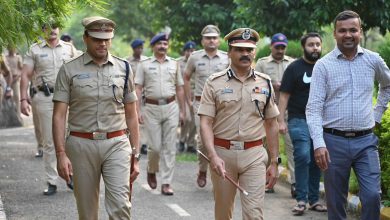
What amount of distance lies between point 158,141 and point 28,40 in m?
4.37

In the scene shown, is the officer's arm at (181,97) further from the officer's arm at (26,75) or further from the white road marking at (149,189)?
the officer's arm at (26,75)

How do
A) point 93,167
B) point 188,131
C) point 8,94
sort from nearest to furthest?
point 93,167 → point 188,131 → point 8,94

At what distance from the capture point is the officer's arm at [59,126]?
700 cm

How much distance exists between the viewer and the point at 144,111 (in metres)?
11.6

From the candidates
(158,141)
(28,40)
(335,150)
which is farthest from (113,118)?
(158,141)

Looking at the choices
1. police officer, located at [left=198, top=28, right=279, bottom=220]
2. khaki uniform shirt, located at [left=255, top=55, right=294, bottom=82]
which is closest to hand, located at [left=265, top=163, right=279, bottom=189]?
police officer, located at [left=198, top=28, right=279, bottom=220]

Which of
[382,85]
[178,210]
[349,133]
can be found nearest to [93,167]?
[349,133]

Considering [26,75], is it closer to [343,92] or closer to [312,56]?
[312,56]

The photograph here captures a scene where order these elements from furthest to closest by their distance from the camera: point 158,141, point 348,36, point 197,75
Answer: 1. point 197,75
2. point 158,141
3. point 348,36

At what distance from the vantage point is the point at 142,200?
10.4 meters

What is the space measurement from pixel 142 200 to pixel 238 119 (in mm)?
3598

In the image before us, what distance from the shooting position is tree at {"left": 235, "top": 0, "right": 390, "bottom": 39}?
40.2 ft

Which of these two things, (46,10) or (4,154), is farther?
(4,154)

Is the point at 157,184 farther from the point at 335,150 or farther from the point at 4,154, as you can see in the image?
the point at 335,150
